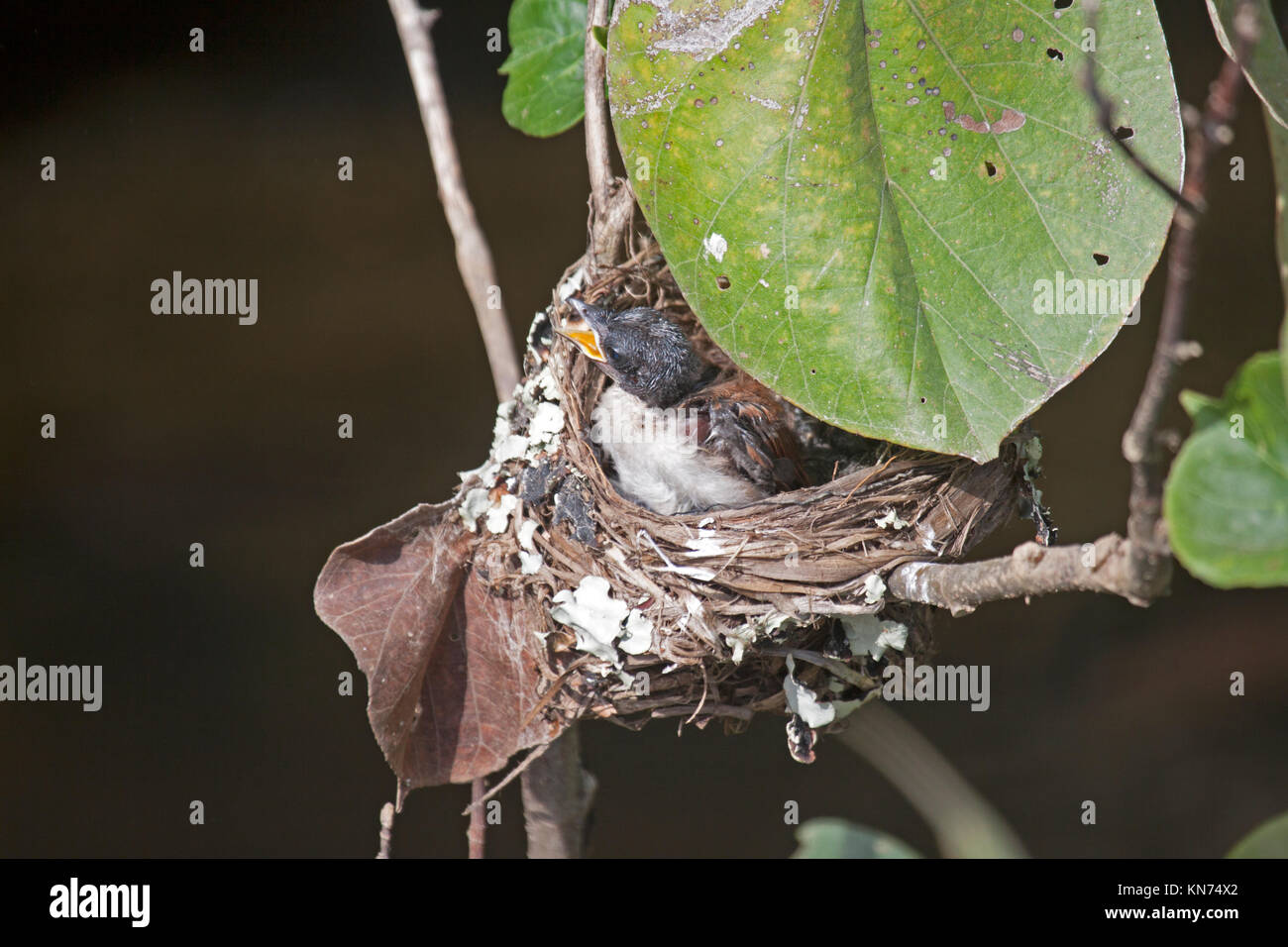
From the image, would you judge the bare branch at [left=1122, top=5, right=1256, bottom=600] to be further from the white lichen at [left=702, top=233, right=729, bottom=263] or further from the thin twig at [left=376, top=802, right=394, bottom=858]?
the thin twig at [left=376, top=802, right=394, bottom=858]

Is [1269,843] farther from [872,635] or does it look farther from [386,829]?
[386,829]

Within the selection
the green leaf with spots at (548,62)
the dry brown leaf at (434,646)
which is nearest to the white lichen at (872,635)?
the dry brown leaf at (434,646)

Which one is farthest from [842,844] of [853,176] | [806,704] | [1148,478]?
[853,176]

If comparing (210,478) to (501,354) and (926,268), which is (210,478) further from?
(926,268)

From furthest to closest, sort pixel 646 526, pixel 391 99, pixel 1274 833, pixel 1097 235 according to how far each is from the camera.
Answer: pixel 391 99, pixel 646 526, pixel 1097 235, pixel 1274 833

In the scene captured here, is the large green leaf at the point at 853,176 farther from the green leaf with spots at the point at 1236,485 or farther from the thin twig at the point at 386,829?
the thin twig at the point at 386,829

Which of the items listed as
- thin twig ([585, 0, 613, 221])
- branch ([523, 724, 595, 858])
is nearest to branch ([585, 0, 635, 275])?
thin twig ([585, 0, 613, 221])

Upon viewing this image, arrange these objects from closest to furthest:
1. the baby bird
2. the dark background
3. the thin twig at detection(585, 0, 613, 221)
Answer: the thin twig at detection(585, 0, 613, 221), the baby bird, the dark background

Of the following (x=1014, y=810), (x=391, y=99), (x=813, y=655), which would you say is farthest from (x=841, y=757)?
(x=391, y=99)
